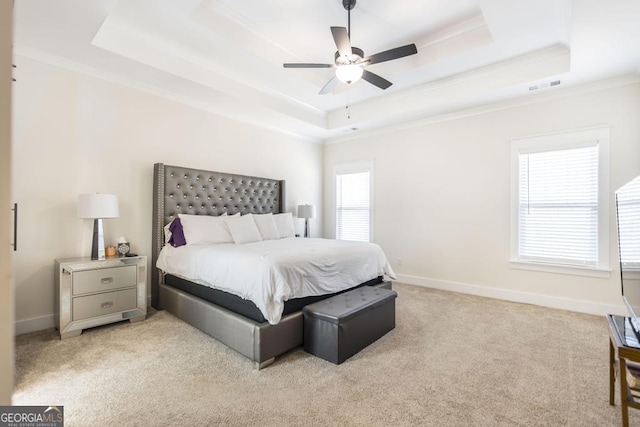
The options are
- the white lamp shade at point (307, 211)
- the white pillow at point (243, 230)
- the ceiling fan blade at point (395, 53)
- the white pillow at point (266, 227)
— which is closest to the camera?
the ceiling fan blade at point (395, 53)

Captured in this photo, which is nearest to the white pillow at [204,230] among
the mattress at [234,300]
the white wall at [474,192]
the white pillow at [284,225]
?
the mattress at [234,300]

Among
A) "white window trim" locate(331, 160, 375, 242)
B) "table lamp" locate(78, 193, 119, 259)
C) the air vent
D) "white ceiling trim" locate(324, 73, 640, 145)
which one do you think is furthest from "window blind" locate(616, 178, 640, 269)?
"table lamp" locate(78, 193, 119, 259)

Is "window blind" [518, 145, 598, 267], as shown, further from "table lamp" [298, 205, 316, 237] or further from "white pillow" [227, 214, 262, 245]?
"white pillow" [227, 214, 262, 245]

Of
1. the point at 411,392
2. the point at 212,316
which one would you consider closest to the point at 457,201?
the point at 411,392

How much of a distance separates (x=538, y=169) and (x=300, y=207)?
3554mm

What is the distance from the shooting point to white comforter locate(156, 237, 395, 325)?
2.29 m

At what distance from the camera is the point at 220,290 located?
107 inches

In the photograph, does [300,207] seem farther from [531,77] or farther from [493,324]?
[531,77]

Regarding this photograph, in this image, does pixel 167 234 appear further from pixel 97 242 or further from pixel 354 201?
pixel 354 201

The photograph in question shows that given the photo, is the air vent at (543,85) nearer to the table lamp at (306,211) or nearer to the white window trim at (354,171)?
the white window trim at (354,171)

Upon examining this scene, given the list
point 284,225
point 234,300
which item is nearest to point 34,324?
point 234,300

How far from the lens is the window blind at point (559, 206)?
3.46 m

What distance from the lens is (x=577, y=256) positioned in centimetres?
354

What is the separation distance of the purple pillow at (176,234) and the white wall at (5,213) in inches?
114
